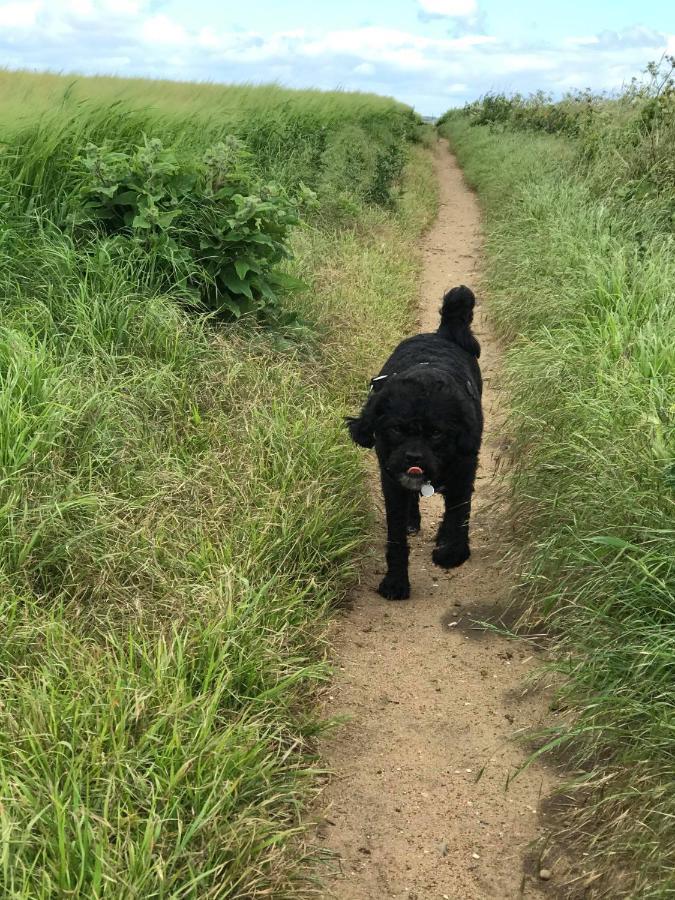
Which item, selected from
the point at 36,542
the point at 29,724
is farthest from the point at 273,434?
the point at 29,724

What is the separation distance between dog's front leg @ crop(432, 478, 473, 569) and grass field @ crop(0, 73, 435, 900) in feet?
1.51

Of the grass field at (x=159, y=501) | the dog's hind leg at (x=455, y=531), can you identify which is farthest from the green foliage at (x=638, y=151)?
the dog's hind leg at (x=455, y=531)

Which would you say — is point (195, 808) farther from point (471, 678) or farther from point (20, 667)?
point (471, 678)

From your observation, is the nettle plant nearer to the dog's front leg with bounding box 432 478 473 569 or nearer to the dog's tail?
the dog's tail

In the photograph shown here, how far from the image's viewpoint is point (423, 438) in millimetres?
3779

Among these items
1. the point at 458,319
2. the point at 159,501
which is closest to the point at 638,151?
the point at 458,319

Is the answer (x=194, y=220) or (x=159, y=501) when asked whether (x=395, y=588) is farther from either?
(x=194, y=220)

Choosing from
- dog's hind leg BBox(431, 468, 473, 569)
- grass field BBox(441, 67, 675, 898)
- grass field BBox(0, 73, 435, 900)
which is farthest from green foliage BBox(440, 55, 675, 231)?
dog's hind leg BBox(431, 468, 473, 569)

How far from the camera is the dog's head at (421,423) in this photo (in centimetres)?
373

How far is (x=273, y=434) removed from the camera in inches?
178

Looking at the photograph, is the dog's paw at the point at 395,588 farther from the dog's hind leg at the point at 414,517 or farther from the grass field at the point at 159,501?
the dog's hind leg at the point at 414,517

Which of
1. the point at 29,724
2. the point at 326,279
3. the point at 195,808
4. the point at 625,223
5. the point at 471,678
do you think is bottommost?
the point at 471,678

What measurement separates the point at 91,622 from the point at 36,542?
0.42 meters

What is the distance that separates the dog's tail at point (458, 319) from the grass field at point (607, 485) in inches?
23.0
